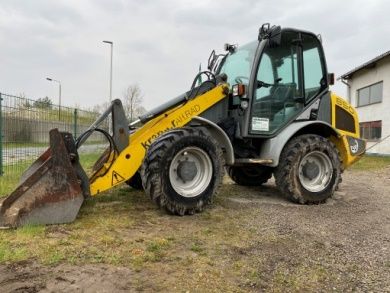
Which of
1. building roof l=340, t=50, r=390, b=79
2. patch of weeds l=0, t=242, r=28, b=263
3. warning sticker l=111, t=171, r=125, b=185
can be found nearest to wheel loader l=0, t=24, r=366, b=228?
warning sticker l=111, t=171, r=125, b=185

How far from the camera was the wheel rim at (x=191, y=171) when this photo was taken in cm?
536

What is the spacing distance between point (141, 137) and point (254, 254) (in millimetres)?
2201

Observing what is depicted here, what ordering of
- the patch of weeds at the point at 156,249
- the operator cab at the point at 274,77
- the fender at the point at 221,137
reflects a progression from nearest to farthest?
the patch of weeds at the point at 156,249, the fender at the point at 221,137, the operator cab at the point at 274,77

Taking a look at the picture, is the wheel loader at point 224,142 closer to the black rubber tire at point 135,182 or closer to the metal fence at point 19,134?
the black rubber tire at point 135,182

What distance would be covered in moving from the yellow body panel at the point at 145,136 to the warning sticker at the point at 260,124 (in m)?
0.61

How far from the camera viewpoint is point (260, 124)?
641cm

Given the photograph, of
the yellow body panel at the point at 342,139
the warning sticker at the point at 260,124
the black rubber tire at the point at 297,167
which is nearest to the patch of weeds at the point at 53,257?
the warning sticker at the point at 260,124

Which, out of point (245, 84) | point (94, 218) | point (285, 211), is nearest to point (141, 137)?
point (94, 218)

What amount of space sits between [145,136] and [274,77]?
2.41 m

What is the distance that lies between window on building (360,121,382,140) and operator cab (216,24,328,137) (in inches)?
578

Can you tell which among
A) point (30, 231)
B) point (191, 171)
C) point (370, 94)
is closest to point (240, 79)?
point (191, 171)

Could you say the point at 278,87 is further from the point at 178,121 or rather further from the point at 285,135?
the point at 178,121

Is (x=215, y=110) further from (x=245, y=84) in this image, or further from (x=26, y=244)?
(x=26, y=244)

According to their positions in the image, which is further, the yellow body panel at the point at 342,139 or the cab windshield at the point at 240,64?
the yellow body panel at the point at 342,139
